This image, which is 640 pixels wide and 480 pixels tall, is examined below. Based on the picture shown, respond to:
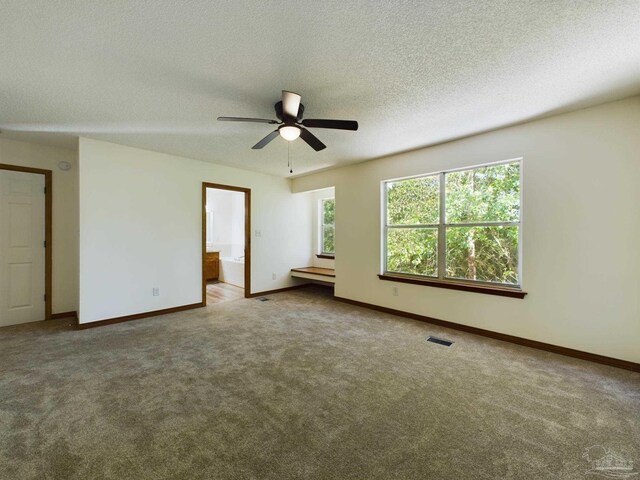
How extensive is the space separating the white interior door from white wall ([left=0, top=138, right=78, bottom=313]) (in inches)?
5.4

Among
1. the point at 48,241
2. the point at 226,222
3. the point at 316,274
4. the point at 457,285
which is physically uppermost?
the point at 226,222

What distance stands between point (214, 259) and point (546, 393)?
23.2ft

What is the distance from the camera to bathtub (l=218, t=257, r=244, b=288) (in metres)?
6.58

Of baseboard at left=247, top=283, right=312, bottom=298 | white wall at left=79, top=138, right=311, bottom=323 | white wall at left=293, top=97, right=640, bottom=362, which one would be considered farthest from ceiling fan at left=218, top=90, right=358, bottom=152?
baseboard at left=247, top=283, right=312, bottom=298

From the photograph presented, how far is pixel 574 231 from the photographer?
2.79 m

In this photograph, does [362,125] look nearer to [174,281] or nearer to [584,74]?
[584,74]

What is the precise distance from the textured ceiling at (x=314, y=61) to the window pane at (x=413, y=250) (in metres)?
→ 1.53

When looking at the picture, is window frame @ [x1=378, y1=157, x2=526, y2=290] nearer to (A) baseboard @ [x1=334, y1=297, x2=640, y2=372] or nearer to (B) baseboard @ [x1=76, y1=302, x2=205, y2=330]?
(A) baseboard @ [x1=334, y1=297, x2=640, y2=372]

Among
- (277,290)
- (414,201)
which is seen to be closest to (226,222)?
(277,290)

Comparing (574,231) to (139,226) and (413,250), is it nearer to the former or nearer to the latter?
(413,250)

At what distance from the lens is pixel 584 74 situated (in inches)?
84.6

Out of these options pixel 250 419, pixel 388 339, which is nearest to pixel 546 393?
pixel 388 339

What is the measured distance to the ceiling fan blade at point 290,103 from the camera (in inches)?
81.4

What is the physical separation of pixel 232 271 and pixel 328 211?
2.88 m
